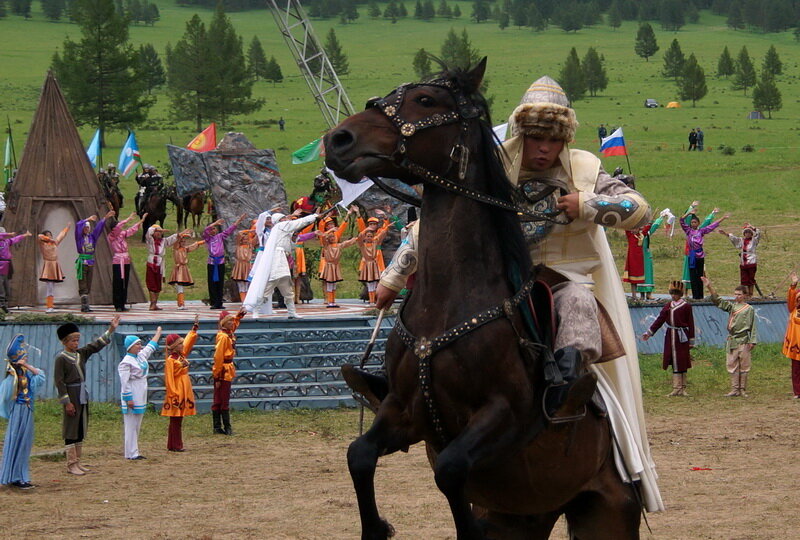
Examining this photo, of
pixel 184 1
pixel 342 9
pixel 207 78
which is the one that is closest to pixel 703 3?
pixel 342 9

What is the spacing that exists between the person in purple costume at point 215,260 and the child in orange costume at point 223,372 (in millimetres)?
6038

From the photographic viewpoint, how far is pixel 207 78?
7200 cm

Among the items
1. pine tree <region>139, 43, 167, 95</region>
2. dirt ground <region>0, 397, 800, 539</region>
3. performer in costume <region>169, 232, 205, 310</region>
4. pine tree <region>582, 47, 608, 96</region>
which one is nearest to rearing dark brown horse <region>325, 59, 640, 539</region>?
dirt ground <region>0, 397, 800, 539</region>

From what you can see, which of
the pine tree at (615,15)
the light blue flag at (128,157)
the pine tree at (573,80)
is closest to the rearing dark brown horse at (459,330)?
the light blue flag at (128,157)

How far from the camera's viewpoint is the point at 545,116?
20.8 feet

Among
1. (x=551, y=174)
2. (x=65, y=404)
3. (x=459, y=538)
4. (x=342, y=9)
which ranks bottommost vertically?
(x=65, y=404)

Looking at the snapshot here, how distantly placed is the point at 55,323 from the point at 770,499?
40.1 ft

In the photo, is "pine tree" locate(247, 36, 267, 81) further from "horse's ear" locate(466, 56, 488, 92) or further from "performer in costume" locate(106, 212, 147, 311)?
"horse's ear" locate(466, 56, 488, 92)

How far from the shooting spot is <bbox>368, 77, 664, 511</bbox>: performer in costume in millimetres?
6215

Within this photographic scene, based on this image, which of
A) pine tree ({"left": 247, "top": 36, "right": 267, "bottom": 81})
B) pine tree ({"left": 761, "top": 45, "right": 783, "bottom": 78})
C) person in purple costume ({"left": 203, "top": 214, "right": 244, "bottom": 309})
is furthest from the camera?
pine tree ({"left": 247, "top": 36, "right": 267, "bottom": 81})

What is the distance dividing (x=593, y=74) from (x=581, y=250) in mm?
89495

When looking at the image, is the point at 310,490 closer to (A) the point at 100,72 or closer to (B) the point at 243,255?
(B) the point at 243,255

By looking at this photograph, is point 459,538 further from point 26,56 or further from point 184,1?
point 184,1

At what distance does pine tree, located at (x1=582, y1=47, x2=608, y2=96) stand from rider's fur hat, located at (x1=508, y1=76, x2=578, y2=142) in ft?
291
